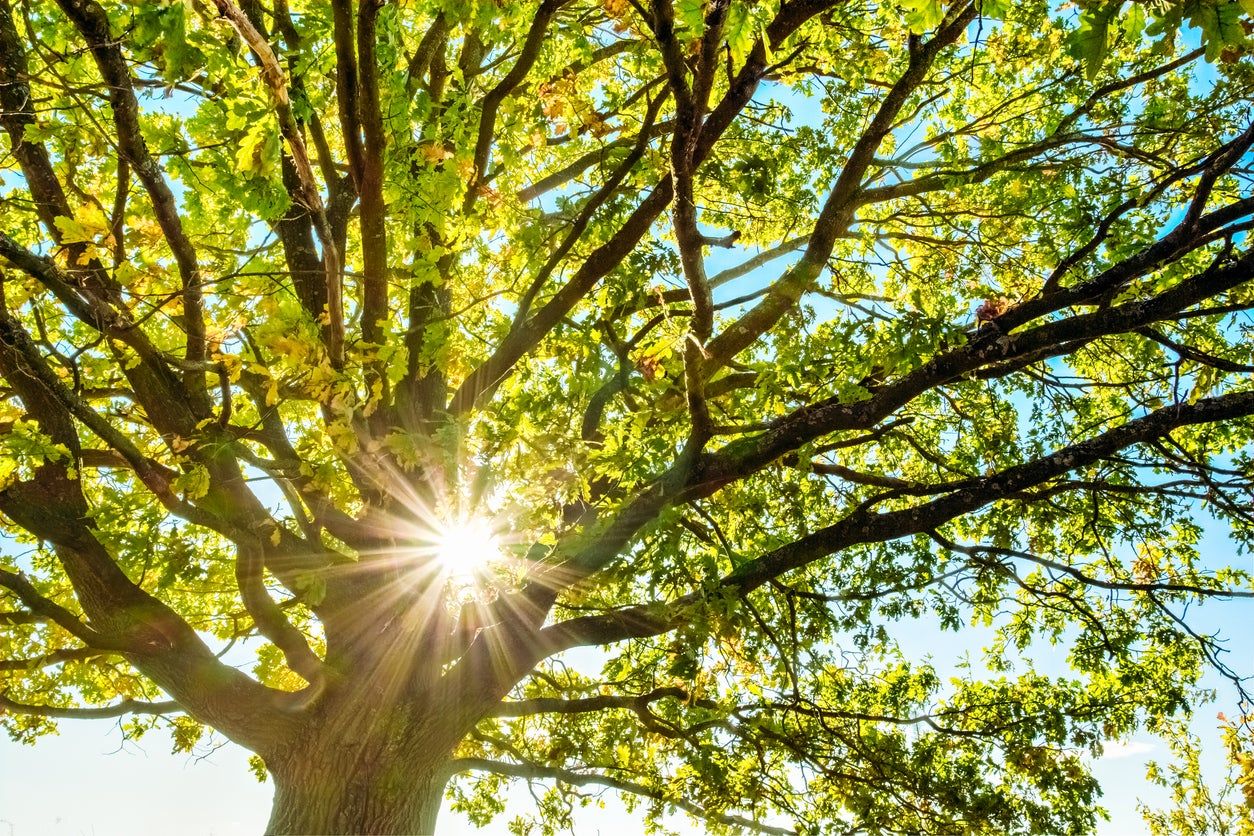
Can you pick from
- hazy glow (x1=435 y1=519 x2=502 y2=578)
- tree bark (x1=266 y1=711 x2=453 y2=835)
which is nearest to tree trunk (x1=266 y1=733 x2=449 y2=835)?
tree bark (x1=266 y1=711 x2=453 y2=835)

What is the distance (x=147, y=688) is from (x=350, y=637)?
12.3 ft

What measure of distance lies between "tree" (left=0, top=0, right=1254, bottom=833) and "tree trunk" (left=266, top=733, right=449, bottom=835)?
21 millimetres

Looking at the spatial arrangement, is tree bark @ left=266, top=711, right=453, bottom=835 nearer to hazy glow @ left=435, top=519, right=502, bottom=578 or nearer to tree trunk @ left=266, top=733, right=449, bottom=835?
tree trunk @ left=266, top=733, right=449, bottom=835

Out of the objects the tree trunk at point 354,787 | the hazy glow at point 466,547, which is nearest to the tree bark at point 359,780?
the tree trunk at point 354,787

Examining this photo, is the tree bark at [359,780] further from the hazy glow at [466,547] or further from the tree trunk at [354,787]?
the hazy glow at [466,547]

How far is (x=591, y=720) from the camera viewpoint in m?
8.16

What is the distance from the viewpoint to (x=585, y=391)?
15.0ft

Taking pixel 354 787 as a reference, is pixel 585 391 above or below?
above

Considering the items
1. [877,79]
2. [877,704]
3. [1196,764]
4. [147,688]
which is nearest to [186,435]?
[147,688]

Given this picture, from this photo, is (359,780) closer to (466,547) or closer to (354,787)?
(354,787)

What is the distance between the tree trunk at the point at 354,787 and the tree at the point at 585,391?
2cm

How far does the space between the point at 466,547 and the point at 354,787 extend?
5.32 ft

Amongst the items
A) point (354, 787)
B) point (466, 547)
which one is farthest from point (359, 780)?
point (466, 547)

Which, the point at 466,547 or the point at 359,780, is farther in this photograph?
the point at 466,547
